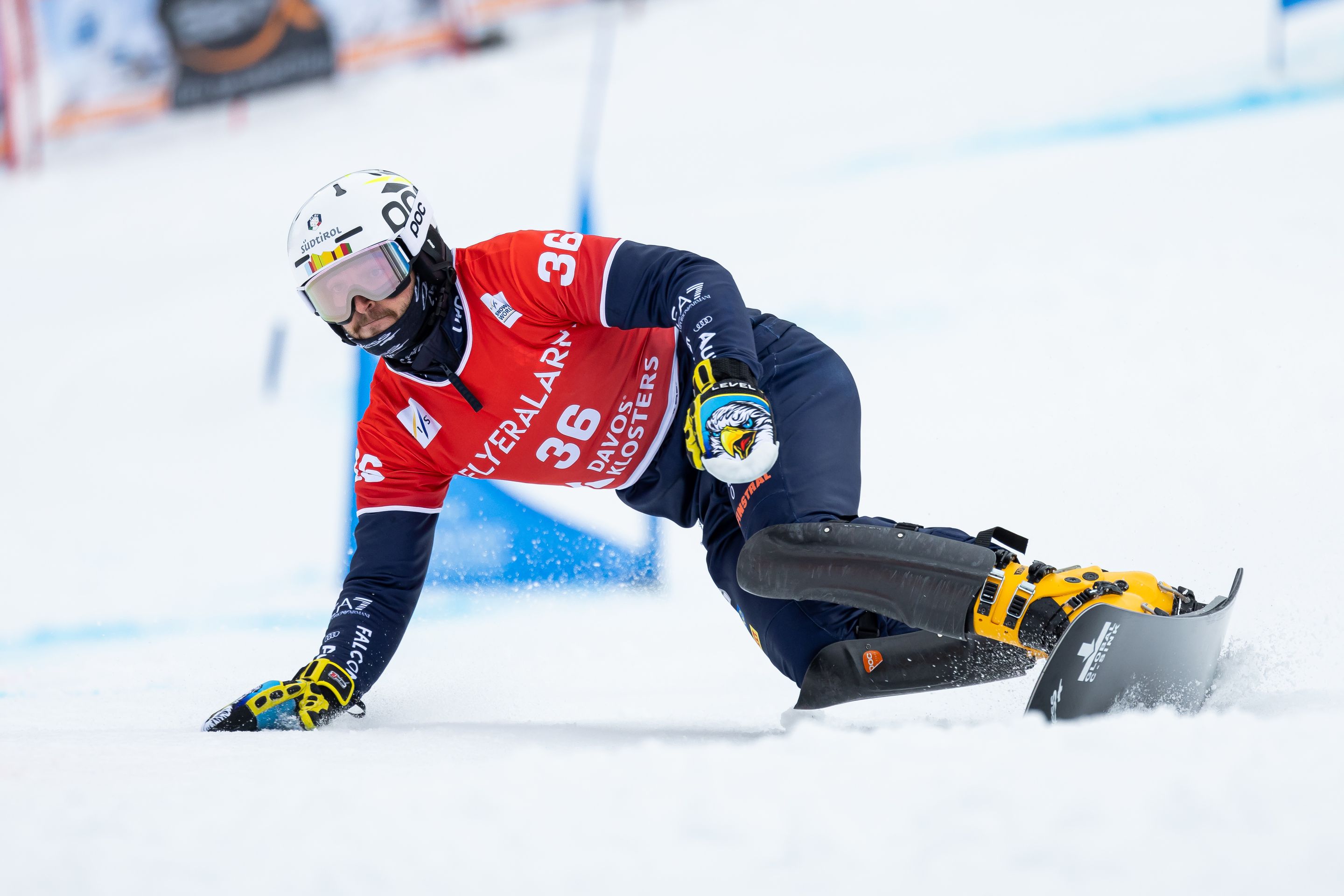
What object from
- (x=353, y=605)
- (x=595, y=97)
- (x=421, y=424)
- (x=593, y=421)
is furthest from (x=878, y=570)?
(x=595, y=97)

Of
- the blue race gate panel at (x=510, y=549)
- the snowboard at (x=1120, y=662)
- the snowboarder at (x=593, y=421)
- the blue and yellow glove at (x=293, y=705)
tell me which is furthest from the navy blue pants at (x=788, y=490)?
the blue race gate panel at (x=510, y=549)

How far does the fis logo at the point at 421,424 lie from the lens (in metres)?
2.64

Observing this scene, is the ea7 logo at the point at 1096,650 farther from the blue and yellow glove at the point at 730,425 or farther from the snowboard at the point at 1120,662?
the blue and yellow glove at the point at 730,425

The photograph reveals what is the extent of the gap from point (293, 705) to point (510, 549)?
8.23 ft

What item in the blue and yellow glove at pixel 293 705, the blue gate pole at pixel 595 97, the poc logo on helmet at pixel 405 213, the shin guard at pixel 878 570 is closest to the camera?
the shin guard at pixel 878 570

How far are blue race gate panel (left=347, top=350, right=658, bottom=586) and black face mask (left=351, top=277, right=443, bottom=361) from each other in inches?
95.5

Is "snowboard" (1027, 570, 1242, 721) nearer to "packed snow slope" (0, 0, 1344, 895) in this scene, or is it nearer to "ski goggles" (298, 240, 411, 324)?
"packed snow slope" (0, 0, 1344, 895)

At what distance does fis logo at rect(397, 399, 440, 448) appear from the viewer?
2637mm

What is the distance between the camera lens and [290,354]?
25.3ft

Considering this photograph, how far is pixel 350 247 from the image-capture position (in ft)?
8.25

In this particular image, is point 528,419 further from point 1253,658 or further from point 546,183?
point 546,183

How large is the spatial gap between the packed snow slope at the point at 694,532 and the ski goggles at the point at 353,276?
3.14ft

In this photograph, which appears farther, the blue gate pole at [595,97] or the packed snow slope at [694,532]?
Answer: the blue gate pole at [595,97]

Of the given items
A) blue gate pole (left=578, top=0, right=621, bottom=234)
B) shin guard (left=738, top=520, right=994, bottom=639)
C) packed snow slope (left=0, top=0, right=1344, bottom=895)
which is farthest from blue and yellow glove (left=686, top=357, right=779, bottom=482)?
blue gate pole (left=578, top=0, right=621, bottom=234)
